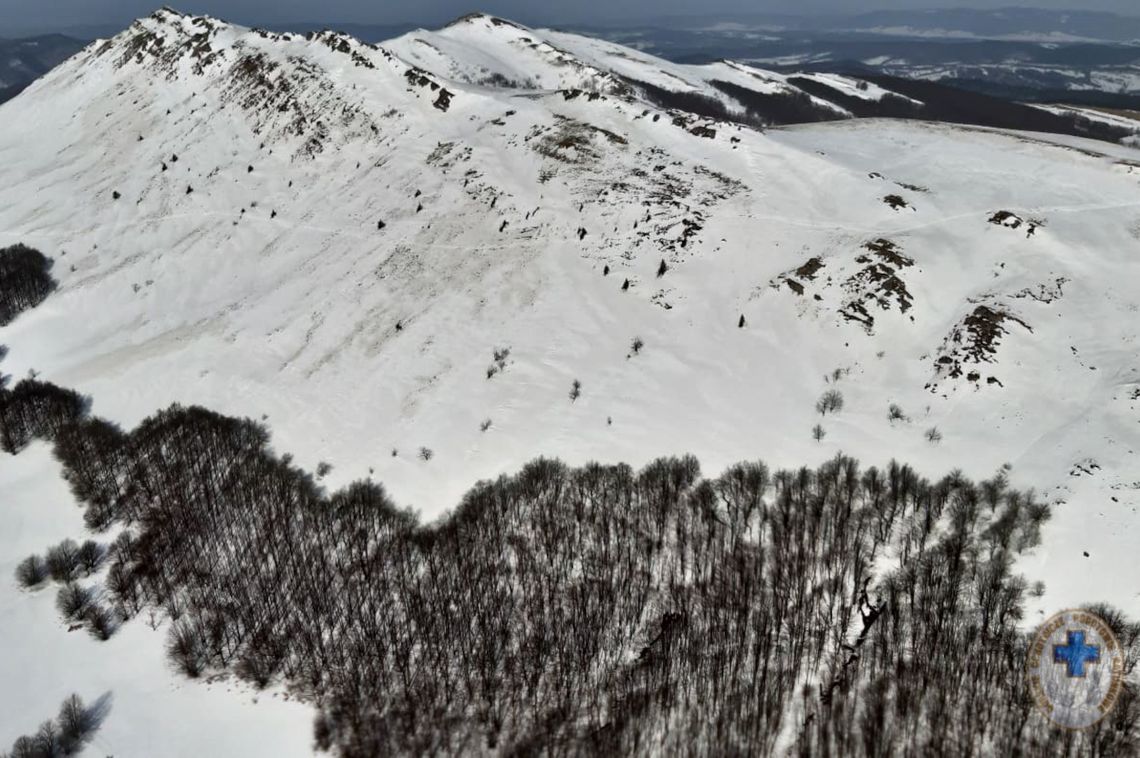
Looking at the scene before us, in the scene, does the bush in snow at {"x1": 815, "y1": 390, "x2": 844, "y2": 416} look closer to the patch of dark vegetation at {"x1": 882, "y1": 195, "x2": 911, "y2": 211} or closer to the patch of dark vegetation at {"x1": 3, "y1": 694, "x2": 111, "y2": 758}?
the patch of dark vegetation at {"x1": 882, "y1": 195, "x2": 911, "y2": 211}

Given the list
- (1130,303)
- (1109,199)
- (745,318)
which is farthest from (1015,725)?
(1109,199)

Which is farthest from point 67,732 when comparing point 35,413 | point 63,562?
point 35,413

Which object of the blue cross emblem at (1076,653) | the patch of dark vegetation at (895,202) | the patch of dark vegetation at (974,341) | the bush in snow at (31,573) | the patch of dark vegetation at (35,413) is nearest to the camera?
the blue cross emblem at (1076,653)

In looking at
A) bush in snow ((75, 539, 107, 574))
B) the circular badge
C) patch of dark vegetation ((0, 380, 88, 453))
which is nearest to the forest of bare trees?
the circular badge

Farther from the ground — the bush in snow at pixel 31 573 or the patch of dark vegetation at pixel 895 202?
the patch of dark vegetation at pixel 895 202

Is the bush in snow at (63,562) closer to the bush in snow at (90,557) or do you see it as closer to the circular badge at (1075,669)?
the bush in snow at (90,557)

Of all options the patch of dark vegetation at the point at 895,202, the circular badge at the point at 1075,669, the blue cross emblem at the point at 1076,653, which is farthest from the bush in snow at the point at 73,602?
the patch of dark vegetation at the point at 895,202

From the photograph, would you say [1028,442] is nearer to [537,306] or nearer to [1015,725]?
[1015,725]
